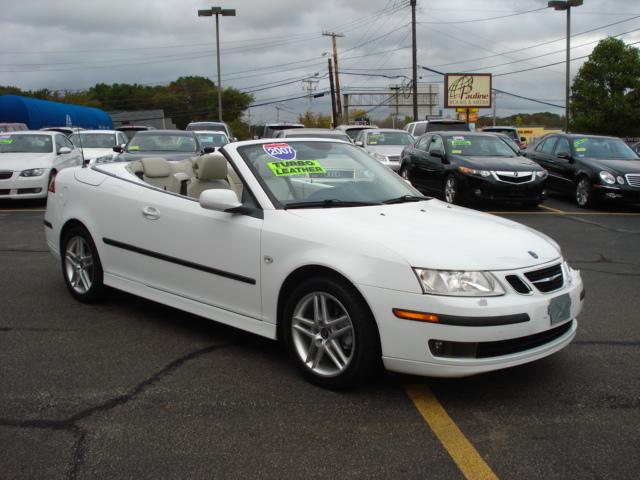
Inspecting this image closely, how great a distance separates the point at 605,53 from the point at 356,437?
3103 centimetres

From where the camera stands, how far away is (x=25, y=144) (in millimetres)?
14320

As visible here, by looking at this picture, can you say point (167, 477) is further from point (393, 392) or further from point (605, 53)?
point (605, 53)

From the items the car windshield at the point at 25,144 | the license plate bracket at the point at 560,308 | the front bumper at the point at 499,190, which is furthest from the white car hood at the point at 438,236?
the car windshield at the point at 25,144

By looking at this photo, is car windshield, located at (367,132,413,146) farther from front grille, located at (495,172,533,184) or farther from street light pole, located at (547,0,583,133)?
street light pole, located at (547,0,583,133)

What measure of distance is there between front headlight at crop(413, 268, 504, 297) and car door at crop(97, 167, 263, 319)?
3.75 ft

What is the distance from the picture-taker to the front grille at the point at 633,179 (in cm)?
1296

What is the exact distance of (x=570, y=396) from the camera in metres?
3.82

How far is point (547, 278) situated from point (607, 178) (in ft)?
34.1

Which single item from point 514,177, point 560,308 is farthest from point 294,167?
point 514,177

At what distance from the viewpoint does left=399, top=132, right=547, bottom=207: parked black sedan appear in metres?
12.7

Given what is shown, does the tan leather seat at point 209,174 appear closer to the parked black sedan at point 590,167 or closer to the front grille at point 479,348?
the front grille at point 479,348

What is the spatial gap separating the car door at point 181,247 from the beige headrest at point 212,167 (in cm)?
36

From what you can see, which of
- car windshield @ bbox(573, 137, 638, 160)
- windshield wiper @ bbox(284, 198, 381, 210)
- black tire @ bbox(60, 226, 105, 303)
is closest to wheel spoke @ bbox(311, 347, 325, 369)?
windshield wiper @ bbox(284, 198, 381, 210)

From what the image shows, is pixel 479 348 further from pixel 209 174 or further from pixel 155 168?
pixel 155 168
